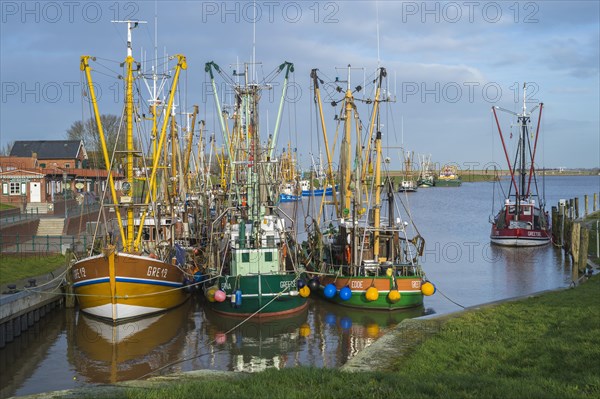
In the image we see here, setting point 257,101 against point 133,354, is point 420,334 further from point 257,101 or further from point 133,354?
point 257,101

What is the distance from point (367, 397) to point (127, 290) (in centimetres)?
1904

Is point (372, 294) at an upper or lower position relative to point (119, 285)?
lower

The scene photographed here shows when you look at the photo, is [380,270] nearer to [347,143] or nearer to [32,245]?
[347,143]

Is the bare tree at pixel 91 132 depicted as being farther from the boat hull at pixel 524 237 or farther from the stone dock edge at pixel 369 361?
the stone dock edge at pixel 369 361

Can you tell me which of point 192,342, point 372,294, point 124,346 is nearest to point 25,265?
point 124,346

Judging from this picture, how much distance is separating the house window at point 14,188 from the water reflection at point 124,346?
38.9m

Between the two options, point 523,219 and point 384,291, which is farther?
point 523,219

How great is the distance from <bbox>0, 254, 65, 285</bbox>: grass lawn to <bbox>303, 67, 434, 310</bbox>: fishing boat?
44.7 feet

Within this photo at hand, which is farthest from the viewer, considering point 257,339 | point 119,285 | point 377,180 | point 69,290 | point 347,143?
point 347,143

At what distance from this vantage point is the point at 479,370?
14367 mm

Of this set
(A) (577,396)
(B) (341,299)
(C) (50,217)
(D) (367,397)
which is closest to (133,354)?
(B) (341,299)

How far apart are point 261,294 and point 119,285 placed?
5869 mm

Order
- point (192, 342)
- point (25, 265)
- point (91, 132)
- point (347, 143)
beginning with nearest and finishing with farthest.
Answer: point (192, 342) < point (25, 265) < point (347, 143) < point (91, 132)

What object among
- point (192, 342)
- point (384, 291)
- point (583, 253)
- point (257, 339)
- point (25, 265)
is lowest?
point (192, 342)
